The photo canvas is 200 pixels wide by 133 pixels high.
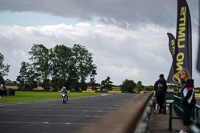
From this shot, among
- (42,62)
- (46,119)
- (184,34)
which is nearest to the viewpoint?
(46,119)

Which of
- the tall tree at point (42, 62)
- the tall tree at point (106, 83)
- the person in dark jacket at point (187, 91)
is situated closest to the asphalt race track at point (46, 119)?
the person in dark jacket at point (187, 91)

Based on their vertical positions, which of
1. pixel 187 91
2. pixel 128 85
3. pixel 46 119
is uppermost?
pixel 128 85

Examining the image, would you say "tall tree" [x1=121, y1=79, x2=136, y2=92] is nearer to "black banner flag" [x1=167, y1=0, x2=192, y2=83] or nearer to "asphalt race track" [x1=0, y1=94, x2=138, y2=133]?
"asphalt race track" [x1=0, y1=94, x2=138, y2=133]

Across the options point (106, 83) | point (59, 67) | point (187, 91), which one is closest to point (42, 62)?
point (59, 67)

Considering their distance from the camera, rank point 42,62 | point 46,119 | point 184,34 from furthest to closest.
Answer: point 42,62, point 184,34, point 46,119

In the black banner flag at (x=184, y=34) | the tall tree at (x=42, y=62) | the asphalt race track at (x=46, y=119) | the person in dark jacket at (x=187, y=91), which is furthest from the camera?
the tall tree at (x=42, y=62)

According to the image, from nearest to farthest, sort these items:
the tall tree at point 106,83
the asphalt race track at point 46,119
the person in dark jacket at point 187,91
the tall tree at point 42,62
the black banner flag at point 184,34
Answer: the person in dark jacket at point 187,91 < the asphalt race track at point 46,119 < the black banner flag at point 184,34 < the tall tree at point 42,62 < the tall tree at point 106,83

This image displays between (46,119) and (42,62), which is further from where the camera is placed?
(42,62)

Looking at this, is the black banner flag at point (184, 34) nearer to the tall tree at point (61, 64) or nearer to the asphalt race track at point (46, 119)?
the asphalt race track at point (46, 119)

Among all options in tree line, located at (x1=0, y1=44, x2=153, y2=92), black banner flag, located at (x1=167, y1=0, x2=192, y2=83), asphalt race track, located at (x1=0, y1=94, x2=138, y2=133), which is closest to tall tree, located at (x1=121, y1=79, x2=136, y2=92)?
tree line, located at (x1=0, y1=44, x2=153, y2=92)

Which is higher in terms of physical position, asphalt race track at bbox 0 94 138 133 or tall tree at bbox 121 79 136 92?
tall tree at bbox 121 79 136 92

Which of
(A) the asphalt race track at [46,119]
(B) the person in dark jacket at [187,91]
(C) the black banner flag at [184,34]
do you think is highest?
(C) the black banner flag at [184,34]

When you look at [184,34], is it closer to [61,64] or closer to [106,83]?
[61,64]

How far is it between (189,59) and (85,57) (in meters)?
98.0
